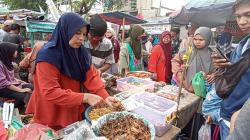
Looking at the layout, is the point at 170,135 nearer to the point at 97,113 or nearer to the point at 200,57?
the point at 97,113

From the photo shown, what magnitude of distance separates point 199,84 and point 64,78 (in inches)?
77.3

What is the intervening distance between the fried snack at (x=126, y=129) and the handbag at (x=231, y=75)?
0.76 m

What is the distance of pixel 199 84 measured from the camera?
3.16 meters

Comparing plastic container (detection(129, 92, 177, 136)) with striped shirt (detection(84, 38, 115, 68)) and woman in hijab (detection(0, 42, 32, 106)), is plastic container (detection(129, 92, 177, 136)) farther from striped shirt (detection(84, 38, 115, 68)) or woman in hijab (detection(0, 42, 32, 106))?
woman in hijab (detection(0, 42, 32, 106))

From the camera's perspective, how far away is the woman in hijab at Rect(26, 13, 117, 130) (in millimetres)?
1791

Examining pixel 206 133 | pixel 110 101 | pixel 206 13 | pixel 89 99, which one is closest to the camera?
pixel 89 99

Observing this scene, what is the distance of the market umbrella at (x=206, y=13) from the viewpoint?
198 inches

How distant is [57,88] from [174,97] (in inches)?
60.9

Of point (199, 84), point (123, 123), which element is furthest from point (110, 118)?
point (199, 84)

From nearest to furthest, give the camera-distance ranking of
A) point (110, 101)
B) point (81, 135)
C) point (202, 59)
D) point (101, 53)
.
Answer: point (81, 135) < point (110, 101) < point (202, 59) < point (101, 53)

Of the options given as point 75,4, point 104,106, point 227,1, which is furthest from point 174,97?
point 75,4

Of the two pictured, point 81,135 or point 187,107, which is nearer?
point 81,135

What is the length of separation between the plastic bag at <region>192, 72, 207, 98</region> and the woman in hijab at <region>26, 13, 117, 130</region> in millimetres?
1544

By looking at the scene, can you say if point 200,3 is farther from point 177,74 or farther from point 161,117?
point 161,117
